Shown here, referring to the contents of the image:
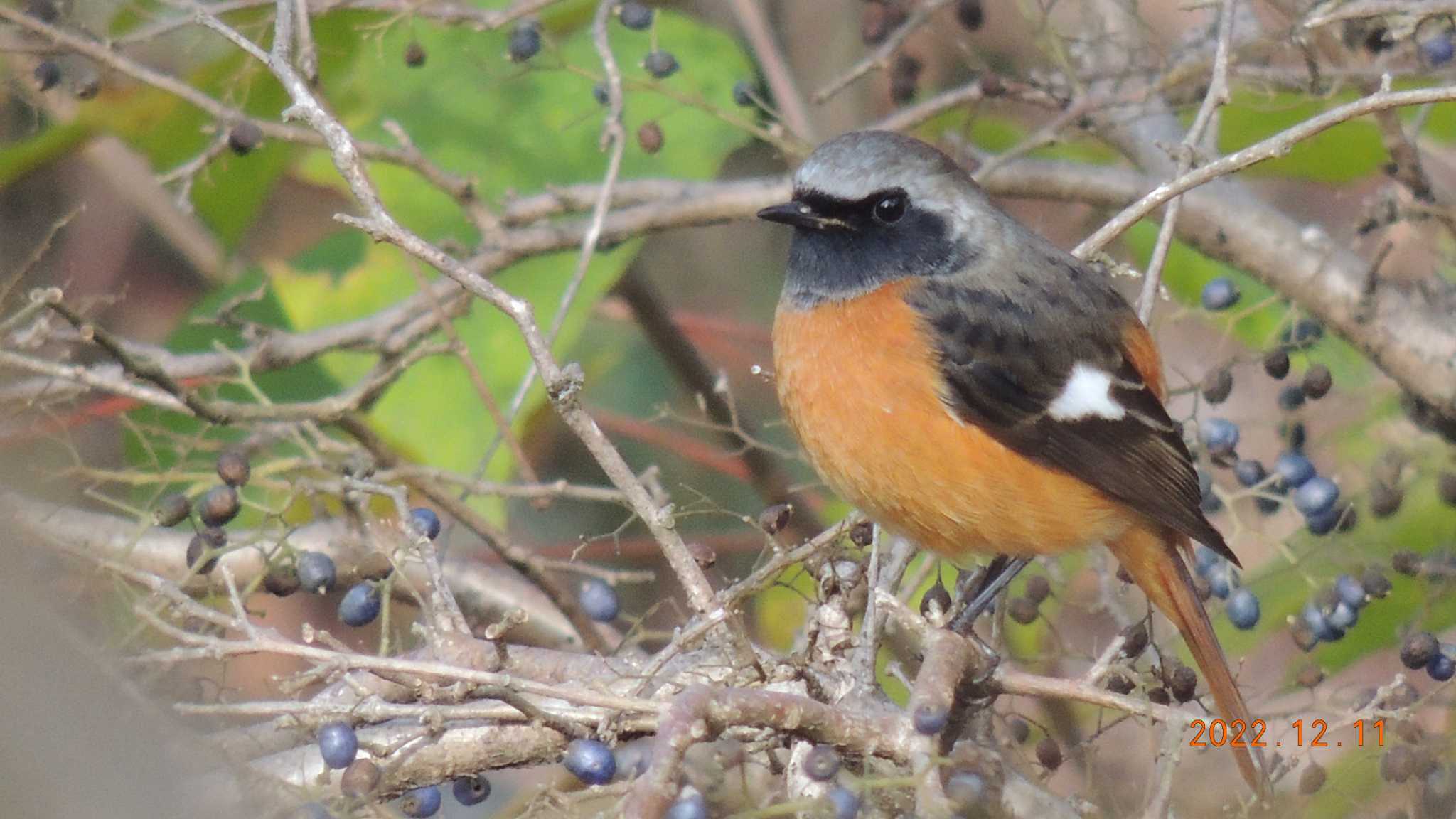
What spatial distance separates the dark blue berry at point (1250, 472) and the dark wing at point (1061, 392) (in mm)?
403

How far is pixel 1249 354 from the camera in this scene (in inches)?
158

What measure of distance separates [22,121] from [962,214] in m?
4.18

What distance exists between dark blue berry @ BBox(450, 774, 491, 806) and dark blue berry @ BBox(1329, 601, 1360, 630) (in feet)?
6.44

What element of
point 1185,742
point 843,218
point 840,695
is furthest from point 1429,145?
point 840,695

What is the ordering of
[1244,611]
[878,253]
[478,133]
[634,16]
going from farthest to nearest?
[478,133]
[634,16]
[878,253]
[1244,611]

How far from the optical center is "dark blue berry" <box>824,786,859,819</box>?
2182 mm

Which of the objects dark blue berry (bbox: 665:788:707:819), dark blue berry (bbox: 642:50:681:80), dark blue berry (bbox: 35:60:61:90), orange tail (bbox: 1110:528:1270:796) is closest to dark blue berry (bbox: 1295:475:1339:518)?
orange tail (bbox: 1110:528:1270:796)

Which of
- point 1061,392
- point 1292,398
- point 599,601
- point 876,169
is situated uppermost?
point 876,169

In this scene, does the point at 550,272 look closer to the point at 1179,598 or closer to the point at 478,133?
the point at 478,133

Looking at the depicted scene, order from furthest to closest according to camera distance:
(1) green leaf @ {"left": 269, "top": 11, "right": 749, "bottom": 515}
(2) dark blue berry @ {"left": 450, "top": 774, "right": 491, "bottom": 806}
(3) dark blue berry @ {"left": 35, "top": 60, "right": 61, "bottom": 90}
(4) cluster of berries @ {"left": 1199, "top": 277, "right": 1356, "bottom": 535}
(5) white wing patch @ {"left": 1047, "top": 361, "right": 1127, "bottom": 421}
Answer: (1) green leaf @ {"left": 269, "top": 11, "right": 749, "bottom": 515} → (3) dark blue berry @ {"left": 35, "top": 60, "right": 61, "bottom": 90} → (4) cluster of berries @ {"left": 1199, "top": 277, "right": 1356, "bottom": 535} → (5) white wing patch @ {"left": 1047, "top": 361, "right": 1127, "bottom": 421} → (2) dark blue berry @ {"left": 450, "top": 774, "right": 491, "bottom": 806}

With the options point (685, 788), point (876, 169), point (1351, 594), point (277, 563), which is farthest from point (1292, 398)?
point (277, 563)

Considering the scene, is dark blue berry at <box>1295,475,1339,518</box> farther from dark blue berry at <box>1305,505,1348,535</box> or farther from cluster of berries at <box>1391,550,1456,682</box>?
cluster of berries at <box>1391,550,1456,682</box>

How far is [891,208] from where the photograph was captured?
12.2ft

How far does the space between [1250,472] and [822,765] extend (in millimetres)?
2142
